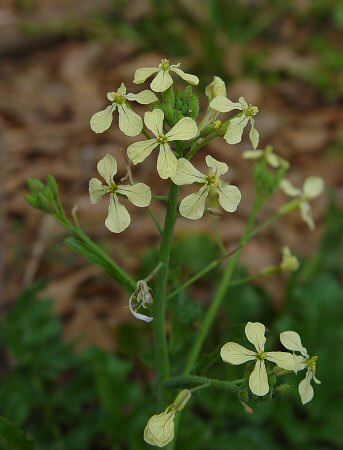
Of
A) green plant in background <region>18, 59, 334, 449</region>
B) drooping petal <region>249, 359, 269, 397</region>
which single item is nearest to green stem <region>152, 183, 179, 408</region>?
green plant in background <region>18, 59, 334, 449</region>

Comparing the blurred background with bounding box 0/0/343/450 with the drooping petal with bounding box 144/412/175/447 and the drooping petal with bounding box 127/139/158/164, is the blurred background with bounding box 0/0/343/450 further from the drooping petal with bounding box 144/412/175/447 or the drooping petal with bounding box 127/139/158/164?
the drooping petal with bounding box 127/139/158/164

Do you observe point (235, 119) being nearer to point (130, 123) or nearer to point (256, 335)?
point (130, 123)

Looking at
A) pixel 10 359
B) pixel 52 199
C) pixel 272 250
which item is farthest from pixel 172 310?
pixel 272 250

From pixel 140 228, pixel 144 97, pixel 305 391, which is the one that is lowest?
pixel 140 228

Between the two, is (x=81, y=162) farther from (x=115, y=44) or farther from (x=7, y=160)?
(x=115, y=44)

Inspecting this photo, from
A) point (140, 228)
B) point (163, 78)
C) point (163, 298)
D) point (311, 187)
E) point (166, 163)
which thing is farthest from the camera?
point (140, 228)

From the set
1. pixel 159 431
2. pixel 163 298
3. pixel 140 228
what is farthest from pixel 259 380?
pixel 140 228

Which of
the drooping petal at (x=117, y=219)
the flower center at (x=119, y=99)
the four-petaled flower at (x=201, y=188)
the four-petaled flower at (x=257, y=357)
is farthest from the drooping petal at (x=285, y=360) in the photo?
the flower center at (x=119, y=99)
